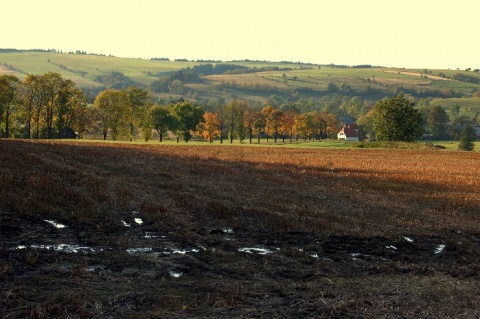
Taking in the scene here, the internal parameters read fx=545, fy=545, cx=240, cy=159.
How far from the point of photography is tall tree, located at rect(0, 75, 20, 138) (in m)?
88.2

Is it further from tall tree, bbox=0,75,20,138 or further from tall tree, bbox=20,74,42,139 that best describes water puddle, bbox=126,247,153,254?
tall tree, bbox=20,74,42,139

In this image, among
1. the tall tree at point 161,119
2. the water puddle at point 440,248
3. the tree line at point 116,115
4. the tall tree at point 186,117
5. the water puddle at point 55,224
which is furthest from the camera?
the tall tree at point 186,117

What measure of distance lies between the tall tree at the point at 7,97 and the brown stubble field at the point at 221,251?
226ft

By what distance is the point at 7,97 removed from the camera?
9006 cm

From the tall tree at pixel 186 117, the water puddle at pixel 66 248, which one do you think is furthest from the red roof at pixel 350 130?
the water puddle at pixel 66 248

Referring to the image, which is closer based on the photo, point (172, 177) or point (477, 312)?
point (477, 312)

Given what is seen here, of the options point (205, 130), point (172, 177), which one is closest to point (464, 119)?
point (205, 130)

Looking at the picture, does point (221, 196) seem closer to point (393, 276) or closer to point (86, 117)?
point (393, 276)

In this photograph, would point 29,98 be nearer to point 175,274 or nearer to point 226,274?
point 175,274

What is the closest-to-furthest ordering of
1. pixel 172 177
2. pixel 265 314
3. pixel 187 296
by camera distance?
pixel 265 314 → pixel 187 296 → pixel 172 177

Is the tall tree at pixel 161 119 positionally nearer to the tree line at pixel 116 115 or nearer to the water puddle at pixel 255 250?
the tree line at pixel 116 115

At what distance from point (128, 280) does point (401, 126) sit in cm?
10134

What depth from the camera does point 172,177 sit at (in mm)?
29938

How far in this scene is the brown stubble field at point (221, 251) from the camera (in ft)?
31.0
